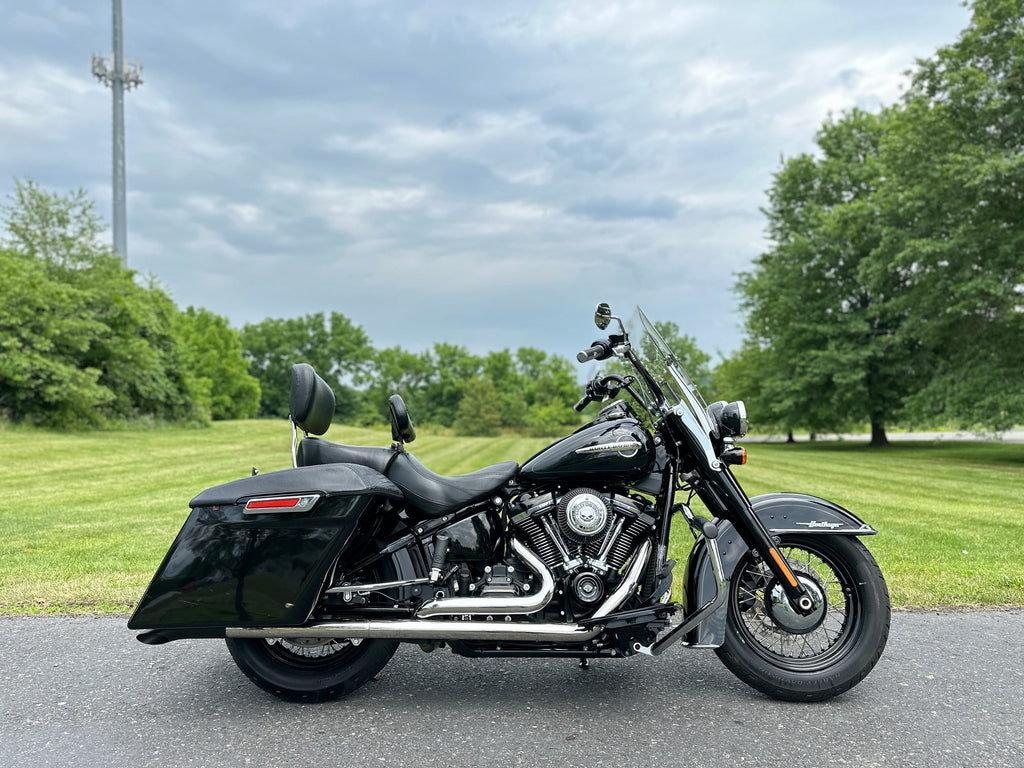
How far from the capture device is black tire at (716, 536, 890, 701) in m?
3.05

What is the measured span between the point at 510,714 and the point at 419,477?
43.2 inches

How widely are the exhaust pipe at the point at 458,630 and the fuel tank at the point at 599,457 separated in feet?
1.41

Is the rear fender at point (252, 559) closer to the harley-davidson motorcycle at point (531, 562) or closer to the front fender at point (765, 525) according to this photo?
the harley-davidson motorcycle at point (531, 562)

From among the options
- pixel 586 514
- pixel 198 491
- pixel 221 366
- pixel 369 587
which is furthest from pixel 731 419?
pixel 221 366

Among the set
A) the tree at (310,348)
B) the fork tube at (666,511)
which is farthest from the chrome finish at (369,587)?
the tree at (310,348)

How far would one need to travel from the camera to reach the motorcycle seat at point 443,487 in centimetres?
308

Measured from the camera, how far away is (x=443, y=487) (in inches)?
123

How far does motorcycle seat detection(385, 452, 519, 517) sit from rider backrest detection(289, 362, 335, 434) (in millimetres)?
464

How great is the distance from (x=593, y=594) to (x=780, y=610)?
94cm

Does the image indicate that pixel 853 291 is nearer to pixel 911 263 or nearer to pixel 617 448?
pixel 911 263

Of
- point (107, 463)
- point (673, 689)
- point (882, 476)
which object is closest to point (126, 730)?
point (673, 689)

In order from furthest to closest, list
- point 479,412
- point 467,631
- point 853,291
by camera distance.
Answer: point 479,412, point 853,291, point 467,631

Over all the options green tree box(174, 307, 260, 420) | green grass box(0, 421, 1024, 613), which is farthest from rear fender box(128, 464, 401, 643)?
green tree box(174, 307, 260, 420)

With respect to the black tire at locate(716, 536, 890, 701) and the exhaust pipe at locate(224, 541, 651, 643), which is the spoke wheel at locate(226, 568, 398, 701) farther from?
the black tire at locate(716, 536, 890, 701)
